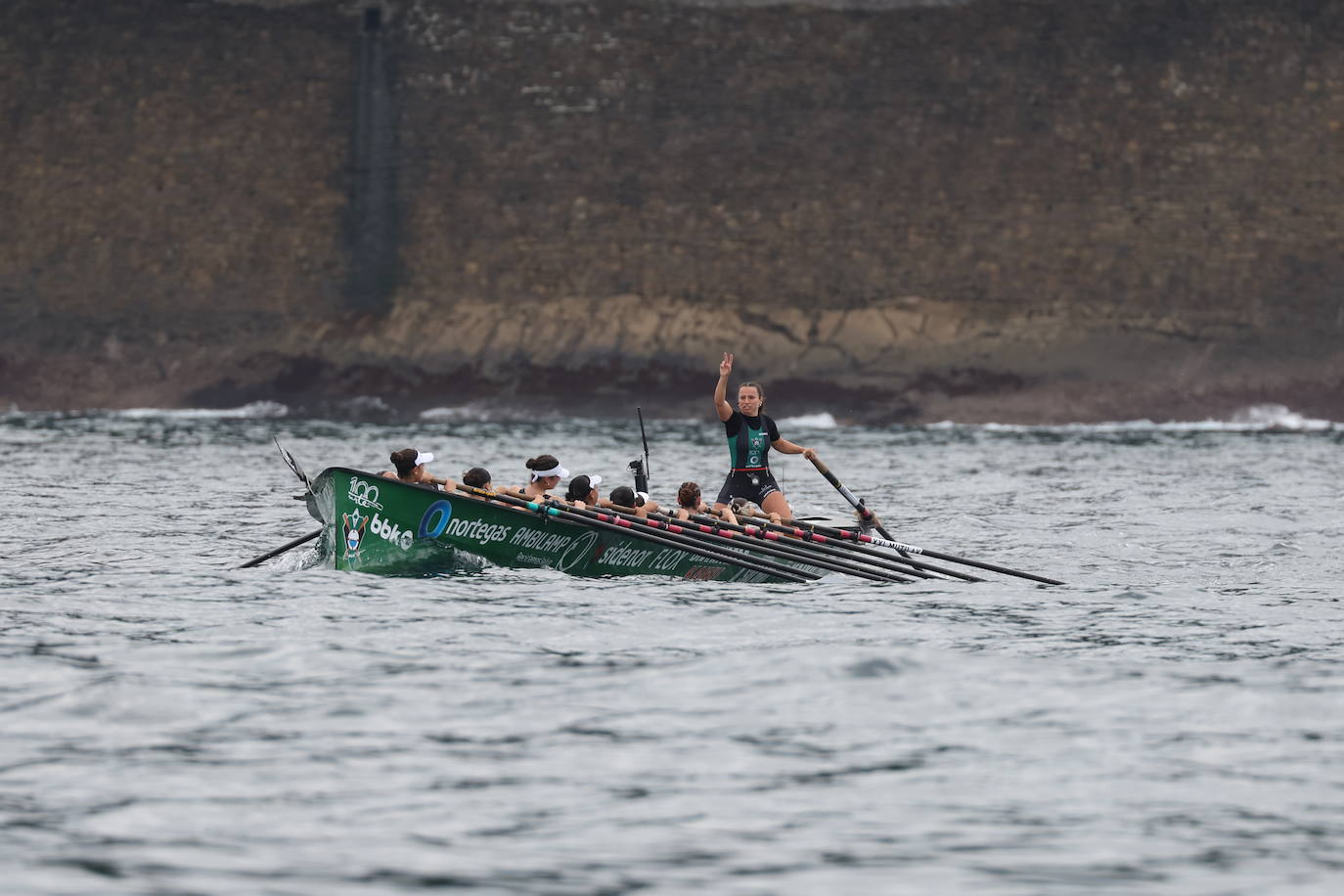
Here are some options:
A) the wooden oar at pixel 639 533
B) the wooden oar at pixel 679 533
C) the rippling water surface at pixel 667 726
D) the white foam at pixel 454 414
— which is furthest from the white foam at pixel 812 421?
the wooden oar at pixel 639 533

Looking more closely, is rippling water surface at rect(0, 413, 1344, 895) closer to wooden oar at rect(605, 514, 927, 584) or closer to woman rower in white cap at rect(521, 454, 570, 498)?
wooden oar at rect(605, 514, 927, 584)

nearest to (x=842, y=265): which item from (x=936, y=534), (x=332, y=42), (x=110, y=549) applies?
(x=332, y=42)

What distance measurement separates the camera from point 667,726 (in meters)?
9.49

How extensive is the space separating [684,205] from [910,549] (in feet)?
87.9

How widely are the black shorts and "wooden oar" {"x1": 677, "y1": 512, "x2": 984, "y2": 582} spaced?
5.35ft

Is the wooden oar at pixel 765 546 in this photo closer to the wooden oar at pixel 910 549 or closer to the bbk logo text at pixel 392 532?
the wooden oar at pixel 910 549

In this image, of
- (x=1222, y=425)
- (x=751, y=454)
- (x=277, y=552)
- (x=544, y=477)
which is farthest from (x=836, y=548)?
(x=1222, y=425)

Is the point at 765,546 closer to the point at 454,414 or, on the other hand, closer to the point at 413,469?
the point at 413,469

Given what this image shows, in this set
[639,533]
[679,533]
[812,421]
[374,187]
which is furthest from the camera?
[374,187]

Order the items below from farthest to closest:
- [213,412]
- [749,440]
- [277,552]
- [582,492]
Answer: [213,412], [749,440], [277,552], [582,492]

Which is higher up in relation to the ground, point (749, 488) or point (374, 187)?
point (374, 187)

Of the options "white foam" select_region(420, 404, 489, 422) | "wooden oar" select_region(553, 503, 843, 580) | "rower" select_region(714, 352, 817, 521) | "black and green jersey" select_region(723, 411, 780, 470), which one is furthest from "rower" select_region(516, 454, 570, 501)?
"white foam" select_region(420, 404, 489, 422)

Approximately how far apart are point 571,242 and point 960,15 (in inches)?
353

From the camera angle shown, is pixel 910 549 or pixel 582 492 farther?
pixel 910 549
